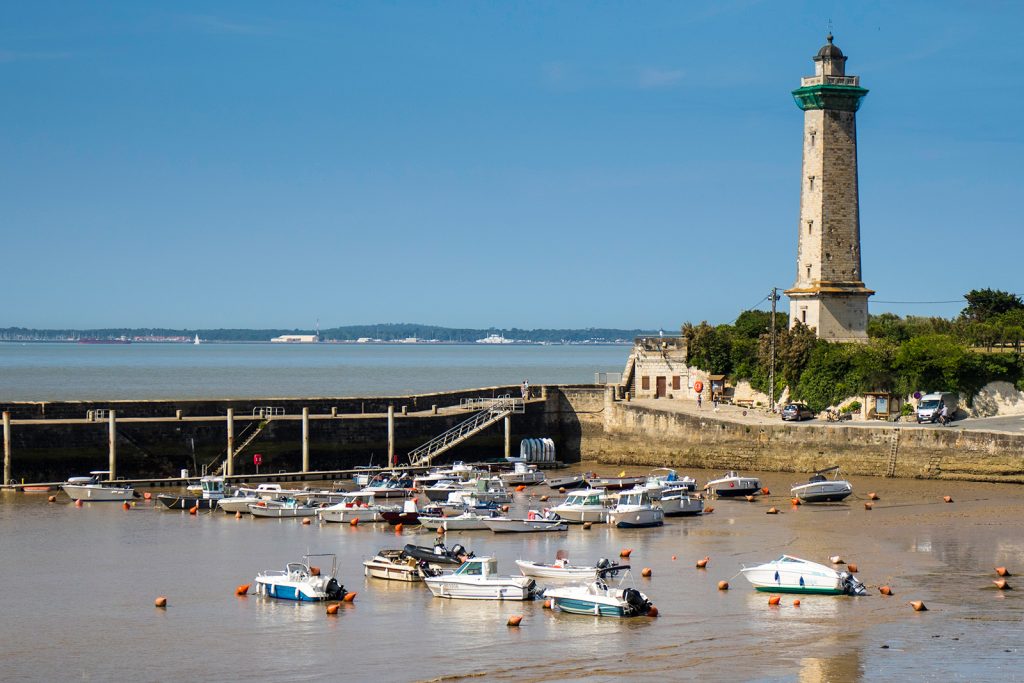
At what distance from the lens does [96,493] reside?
49.0 meters

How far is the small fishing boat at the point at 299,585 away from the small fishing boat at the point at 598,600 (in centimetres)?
481

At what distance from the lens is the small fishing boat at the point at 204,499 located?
4734 centimetres

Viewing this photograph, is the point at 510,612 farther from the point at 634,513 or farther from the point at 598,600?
the point at 634,513

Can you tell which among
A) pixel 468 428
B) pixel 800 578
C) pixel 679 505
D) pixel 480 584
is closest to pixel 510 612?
pixel 480 584

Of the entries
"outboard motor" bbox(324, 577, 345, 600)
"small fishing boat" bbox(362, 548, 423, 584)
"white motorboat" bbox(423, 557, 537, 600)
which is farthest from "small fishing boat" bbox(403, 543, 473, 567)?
"outboard motor" bbox(324, 577, 345, 600)

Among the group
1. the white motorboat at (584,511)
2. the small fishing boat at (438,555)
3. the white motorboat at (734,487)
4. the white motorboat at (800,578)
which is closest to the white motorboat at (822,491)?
the white motorboat at (734,487)

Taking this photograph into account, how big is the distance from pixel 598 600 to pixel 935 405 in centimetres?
2884

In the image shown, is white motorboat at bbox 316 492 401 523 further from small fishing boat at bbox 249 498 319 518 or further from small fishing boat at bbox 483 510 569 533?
small fishing boat at bbox 483 510 569 533

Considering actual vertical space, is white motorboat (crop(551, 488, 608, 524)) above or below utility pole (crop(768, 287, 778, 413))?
below

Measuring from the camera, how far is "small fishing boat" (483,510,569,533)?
42688 millimetres

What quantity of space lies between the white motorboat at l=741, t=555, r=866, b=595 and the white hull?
24.2 m

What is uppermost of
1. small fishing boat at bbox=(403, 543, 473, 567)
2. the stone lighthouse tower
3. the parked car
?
the stone lighthouse tower

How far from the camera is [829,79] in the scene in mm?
62406

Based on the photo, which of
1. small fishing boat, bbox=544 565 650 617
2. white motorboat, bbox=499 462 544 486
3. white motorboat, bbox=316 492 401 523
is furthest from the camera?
white motorboat, bbox=499 462 544 486
